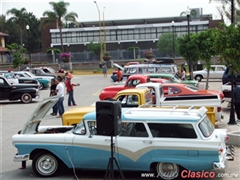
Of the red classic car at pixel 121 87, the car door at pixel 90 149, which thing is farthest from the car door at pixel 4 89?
the car door at pixel 90 149

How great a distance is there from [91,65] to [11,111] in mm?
43994

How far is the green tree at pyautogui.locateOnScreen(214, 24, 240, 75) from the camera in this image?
13984 mm

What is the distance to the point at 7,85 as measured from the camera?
74.2 feet

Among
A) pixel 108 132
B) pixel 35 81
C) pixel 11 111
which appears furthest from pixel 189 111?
pixel 35 81

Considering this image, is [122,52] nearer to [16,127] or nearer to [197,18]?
[197,18]

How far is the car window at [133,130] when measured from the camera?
8625 millimetres

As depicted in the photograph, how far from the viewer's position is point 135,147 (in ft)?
27.9

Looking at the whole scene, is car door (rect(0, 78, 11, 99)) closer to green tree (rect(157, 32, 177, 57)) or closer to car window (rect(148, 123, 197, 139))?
car window (rect(148, 123, 197, 139))

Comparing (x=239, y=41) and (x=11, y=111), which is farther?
(x=11, y=111)

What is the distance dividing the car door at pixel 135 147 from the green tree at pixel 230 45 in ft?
21.5

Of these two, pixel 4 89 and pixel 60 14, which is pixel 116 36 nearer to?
pixel 60 14

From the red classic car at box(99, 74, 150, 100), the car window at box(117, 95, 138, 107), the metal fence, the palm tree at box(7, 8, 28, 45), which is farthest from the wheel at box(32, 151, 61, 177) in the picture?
the palm tree at box(7, 8, 28, 45)

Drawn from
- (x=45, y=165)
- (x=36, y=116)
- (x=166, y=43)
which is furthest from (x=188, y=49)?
(x=166, y=43)

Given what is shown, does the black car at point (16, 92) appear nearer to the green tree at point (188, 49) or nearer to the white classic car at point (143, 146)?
the green tree at point (188, 49)
